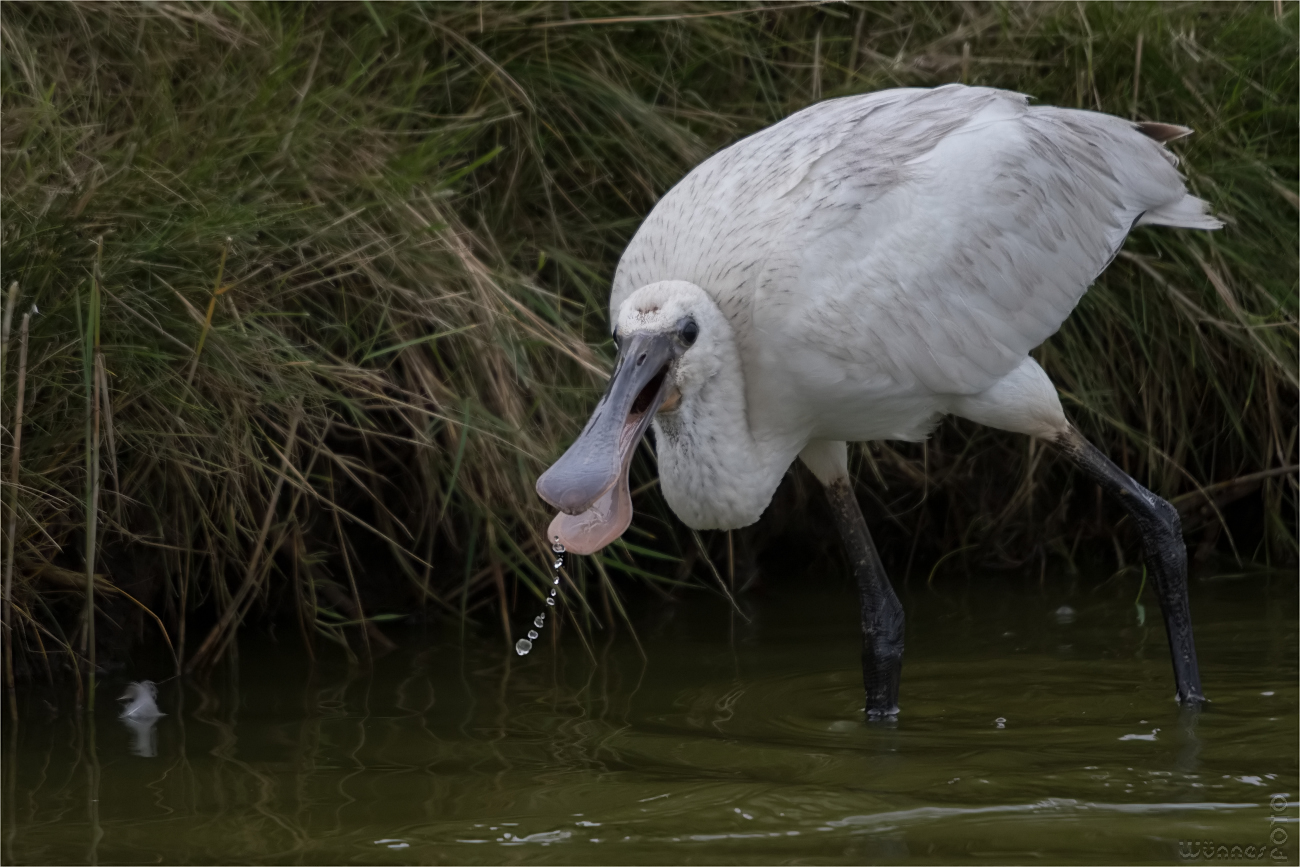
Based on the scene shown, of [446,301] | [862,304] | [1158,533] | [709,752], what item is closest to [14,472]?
[446,301]

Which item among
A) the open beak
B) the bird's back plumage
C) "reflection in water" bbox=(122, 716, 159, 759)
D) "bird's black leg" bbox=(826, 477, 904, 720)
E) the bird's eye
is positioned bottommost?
"reflection in water" bbox=(122, 716, 159, 759)

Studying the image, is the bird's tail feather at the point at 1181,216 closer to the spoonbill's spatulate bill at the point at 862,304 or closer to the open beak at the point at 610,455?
the spoonbill's spatulate bill at the point at 862,304

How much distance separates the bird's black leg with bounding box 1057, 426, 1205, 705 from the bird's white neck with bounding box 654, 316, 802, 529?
3.43ft

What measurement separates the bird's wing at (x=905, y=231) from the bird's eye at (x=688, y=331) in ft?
0.56

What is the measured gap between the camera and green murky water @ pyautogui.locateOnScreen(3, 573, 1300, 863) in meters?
3.54

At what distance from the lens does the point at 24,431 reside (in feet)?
14.1

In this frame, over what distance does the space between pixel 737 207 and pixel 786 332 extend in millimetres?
375

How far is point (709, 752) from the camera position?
4.18 m

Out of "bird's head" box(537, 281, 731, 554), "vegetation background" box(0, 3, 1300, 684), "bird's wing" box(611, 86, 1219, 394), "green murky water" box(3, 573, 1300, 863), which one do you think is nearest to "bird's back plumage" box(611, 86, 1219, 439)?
"bird's wing" box(611, 86, 1219, 394)

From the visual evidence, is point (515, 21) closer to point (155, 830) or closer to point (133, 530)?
point (133, 530)

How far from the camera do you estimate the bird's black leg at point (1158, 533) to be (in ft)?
15.6

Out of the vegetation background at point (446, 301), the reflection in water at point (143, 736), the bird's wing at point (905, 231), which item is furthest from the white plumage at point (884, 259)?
the reflection in water at point (143, 736)

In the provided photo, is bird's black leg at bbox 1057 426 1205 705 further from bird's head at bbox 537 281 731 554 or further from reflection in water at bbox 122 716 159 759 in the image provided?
reflection in water at bbox 122 716 159 759

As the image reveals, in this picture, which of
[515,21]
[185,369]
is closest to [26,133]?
[185,369]
